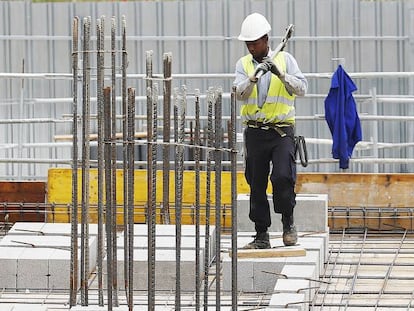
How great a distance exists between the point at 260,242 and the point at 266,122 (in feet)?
2.97

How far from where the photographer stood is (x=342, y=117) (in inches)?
525

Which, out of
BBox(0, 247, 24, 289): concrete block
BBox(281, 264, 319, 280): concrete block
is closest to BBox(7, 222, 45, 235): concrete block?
BBox(0, 247, 24, 289): concrete block

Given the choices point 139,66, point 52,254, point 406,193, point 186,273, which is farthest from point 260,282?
point 139,66

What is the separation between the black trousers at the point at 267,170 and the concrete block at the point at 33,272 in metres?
1.62

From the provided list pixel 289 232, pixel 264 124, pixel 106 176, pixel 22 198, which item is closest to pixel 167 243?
pixel 289 232

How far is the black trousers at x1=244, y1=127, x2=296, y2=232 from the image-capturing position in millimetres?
10727

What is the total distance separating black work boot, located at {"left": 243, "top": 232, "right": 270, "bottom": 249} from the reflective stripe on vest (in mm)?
870

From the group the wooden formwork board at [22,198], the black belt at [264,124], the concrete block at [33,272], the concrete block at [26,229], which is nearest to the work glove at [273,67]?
the black belt at [264,124]

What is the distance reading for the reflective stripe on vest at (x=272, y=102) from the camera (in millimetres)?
10664

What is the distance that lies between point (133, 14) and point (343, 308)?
10.7 m

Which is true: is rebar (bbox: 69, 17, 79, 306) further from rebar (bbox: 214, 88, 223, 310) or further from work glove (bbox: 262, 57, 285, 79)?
work glove (bbox: 262, 57, 285, 79)

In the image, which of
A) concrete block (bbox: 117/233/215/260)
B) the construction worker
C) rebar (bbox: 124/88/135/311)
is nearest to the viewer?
rebar (bbox: 124/88/135/311)

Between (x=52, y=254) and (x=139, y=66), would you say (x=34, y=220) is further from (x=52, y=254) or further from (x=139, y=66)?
(x=139, y=66)

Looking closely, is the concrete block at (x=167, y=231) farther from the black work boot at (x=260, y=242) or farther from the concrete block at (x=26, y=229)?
the concrete block at (x=26, y=229)
